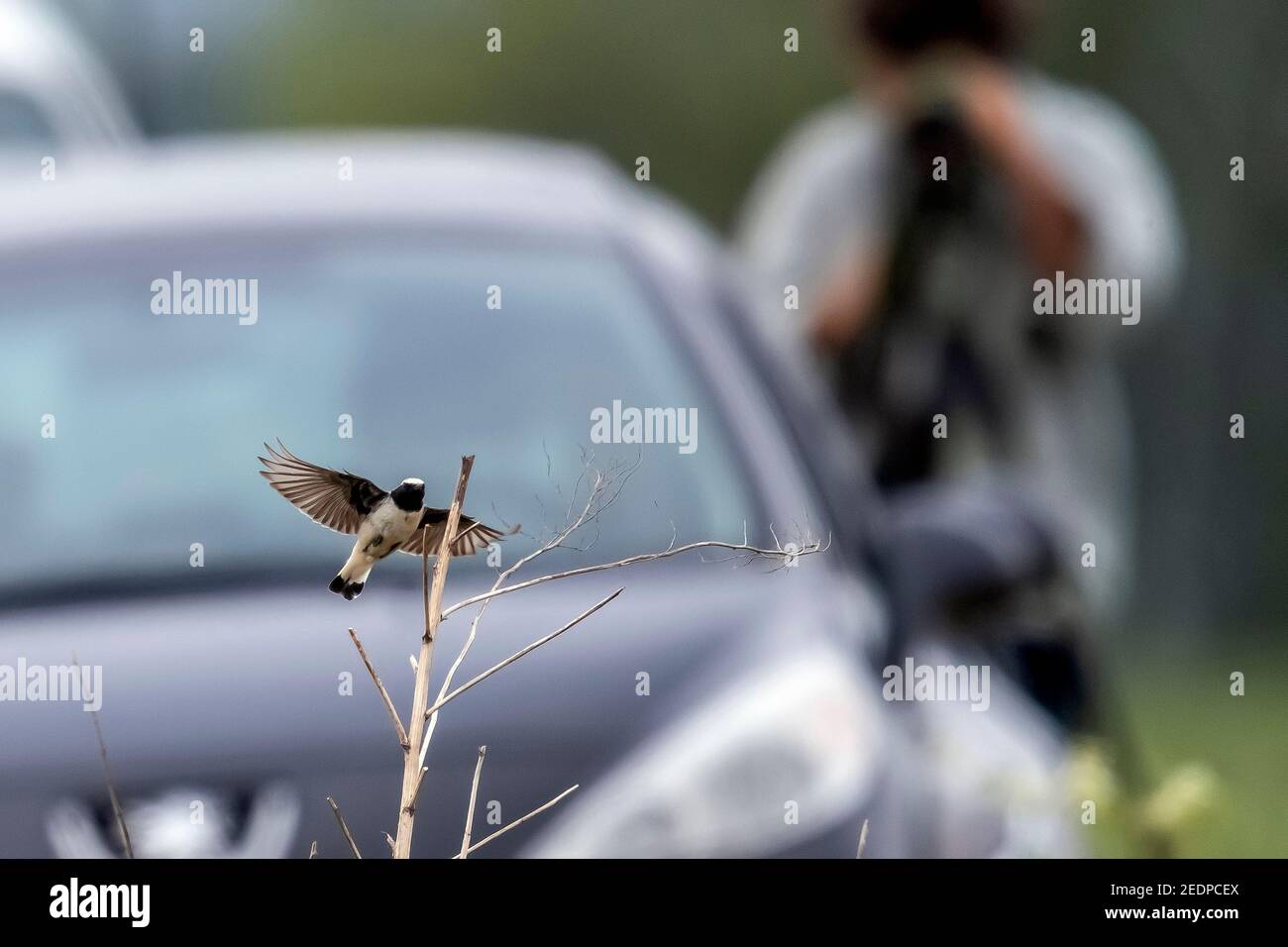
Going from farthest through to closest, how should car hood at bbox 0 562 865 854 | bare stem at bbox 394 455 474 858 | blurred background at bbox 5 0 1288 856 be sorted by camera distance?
blurred background at bbox 5 0 1288 856 → car hood at bbox 0 562 865 854 → bare stem at bbox 394 455 474 858

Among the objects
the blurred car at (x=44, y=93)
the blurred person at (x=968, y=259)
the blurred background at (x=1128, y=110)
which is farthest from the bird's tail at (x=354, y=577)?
the blurred car at (x=44, y=93)

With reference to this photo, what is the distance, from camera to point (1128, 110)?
8.80 metres

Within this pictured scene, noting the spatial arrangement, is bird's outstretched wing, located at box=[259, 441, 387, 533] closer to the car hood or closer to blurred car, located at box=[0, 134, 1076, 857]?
blurred car, located at box=[0, 134, 1076, 857]

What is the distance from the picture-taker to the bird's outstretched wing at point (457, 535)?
62 cm

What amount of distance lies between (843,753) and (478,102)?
35.2ft

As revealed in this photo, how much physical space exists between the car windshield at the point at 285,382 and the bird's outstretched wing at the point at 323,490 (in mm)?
946

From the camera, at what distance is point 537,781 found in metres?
1.55

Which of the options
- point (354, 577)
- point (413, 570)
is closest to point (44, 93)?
point (413, 570)

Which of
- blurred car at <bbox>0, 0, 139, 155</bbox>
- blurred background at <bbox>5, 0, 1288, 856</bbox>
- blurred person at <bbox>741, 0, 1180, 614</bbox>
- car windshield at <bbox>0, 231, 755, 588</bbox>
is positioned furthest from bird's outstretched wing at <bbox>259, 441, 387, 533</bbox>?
blurred car at <bbox>0, 0, 139, 155</bbox>

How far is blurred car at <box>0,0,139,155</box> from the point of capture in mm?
6152

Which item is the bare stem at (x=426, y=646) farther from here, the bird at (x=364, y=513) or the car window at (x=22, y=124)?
the car window at (x=22, y=124)

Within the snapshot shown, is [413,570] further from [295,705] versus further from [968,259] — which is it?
[968,259]
